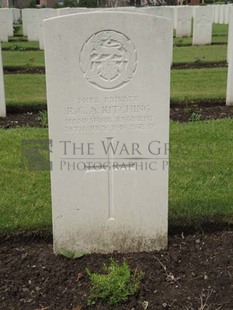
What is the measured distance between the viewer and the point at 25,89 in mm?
8523

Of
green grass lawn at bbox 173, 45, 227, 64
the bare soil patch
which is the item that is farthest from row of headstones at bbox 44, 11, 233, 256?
green grass lawn at bbox 173, 45, 227, 64

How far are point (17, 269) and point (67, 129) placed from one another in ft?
3.27

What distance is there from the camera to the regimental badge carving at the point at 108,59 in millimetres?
2914

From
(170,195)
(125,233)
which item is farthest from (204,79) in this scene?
(125,233)

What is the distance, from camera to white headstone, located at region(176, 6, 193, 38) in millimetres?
17844

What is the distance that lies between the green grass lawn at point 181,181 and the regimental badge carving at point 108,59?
1255mm

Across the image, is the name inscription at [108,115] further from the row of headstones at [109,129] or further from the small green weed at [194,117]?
the small green weed at [194,117]

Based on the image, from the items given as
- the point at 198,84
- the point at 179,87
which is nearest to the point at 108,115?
the point at 179,87

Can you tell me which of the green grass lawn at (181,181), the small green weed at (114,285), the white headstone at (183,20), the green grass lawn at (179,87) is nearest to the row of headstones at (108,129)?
the small green weed at (114,285)

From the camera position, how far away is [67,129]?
302 centimetres

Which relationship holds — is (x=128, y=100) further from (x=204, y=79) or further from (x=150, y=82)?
(x=204, y=79)

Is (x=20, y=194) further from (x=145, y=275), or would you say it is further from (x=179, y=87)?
(x=179, y=87)

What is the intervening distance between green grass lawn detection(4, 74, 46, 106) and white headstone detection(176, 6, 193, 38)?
9271 mm

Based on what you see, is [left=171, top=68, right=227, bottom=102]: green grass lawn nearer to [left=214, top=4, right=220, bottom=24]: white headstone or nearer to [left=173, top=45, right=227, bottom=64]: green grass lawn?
[left=173, top=45, right=227, bottom=64]: green grass lawn
